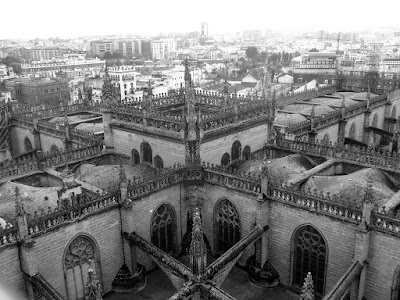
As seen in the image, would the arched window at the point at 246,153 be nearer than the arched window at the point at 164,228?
No

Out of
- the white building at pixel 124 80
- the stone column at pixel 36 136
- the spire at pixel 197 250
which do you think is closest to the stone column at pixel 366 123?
the spire at pixel 197 250

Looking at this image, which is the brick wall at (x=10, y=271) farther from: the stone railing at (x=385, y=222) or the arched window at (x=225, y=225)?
the stone railing at (x=385, y=222)

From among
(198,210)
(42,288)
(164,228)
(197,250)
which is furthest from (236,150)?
(42,288)

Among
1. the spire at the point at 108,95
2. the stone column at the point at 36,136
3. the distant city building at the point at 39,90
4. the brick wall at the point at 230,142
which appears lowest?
the distant city building at the point at 39,90

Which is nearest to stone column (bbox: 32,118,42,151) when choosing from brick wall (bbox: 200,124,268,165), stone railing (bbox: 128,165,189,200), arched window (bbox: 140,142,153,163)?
arched window (bbox: 140,142,153,163)

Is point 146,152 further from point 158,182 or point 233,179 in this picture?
point 233,179

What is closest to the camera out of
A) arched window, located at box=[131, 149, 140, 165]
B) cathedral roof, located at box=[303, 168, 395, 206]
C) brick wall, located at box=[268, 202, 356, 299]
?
brick wall, located at box=[268, 202, 356, 299]

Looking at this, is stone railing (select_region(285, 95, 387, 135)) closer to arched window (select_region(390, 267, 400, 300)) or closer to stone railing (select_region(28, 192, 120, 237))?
arched window (select_region(390, 267, 400, 300))
